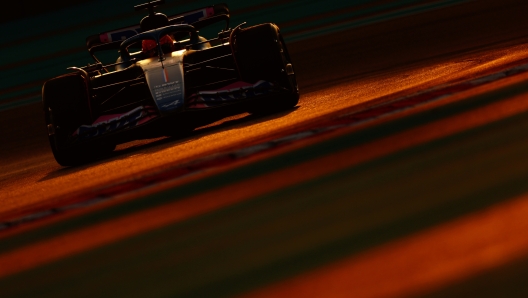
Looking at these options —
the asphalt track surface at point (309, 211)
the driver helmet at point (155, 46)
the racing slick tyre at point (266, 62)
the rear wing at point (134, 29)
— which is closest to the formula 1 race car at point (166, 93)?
the racing slick tyre at point (266, 62)

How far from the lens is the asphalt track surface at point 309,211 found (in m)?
2.15

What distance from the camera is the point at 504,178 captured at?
2.78m

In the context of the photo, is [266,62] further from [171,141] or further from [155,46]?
[155,46]

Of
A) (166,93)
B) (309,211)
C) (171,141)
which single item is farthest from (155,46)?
(309,211)

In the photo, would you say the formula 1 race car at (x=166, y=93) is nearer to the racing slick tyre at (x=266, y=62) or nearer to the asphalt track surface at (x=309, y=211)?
the racing slick tyre at (x=266, y=62)

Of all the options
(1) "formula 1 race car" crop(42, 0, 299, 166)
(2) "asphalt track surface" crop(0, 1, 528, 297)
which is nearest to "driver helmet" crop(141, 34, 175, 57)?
(1) "formula 1 race car" crop(42, 0, 299, 166)

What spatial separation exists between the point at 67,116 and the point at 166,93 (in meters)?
0.77

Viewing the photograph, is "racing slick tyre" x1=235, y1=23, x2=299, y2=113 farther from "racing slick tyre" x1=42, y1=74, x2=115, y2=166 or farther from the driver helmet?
"racing slick tyre" x1=42, y1=74, x2=115, y2=166

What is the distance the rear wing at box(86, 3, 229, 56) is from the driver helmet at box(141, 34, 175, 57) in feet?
2.20

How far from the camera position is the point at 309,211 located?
291 cm

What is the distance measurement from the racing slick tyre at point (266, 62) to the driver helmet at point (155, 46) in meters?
0.92

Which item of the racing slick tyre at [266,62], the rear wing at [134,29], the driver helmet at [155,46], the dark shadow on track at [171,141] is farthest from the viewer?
the rear wing at [134,29]

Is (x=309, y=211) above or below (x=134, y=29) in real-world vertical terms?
above

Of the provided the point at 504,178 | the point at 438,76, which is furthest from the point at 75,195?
the point at 438,76
